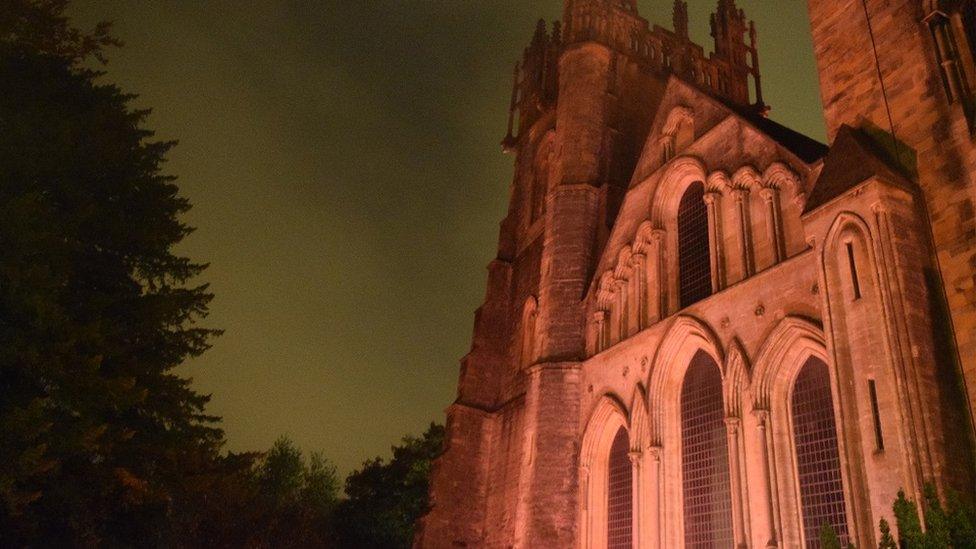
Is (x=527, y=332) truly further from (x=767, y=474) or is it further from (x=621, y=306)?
(x=767, y=474)

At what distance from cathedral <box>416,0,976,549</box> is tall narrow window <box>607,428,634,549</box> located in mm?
55

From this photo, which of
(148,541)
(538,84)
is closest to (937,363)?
(148,541)

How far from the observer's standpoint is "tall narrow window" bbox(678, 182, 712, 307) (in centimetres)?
1658

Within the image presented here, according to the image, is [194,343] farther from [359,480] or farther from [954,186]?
[359,480]

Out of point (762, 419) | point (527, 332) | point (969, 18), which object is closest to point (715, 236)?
point (762, 419)

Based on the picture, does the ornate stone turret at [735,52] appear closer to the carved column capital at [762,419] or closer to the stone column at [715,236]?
the stone column at [715,236]

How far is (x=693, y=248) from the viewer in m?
17.3

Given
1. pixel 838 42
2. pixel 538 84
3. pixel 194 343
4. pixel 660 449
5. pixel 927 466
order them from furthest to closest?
pixel 538 84 < pixel 194 343 < pixel 660 449 < pixel 838 42 < pixel 927 466

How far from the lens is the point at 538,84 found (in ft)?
103

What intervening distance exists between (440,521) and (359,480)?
25657 mm

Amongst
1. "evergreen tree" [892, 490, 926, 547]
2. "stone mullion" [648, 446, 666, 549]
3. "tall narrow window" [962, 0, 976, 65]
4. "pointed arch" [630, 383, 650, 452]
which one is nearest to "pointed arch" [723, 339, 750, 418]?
"stone mullion" [648, 446, 666, 549]

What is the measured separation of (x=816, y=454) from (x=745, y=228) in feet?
16.0

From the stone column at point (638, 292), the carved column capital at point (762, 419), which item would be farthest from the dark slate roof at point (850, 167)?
the stone column at point (638, 292)

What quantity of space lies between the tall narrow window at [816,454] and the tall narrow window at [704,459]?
5.51ft
